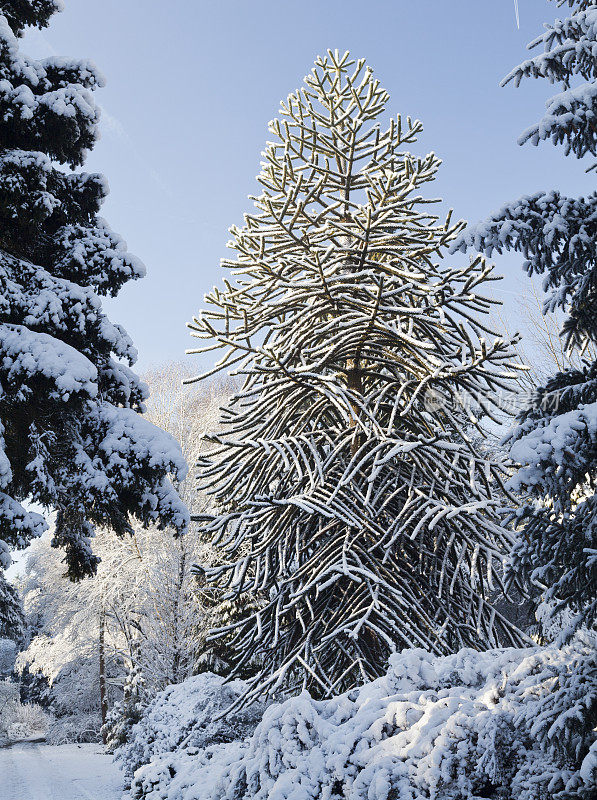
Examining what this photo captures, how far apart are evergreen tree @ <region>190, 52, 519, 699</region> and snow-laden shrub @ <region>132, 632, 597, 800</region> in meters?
0.96

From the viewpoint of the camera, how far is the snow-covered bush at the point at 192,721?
543 centimetres

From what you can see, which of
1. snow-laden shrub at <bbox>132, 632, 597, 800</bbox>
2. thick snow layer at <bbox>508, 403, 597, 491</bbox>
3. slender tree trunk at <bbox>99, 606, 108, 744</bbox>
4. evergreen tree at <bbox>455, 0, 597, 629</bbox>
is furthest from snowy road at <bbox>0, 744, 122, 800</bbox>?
thick snow layer at <bbox>508, 403, 597, 491</bbox>

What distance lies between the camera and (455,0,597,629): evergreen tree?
2564mm

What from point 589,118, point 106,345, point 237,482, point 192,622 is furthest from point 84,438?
point 192,622

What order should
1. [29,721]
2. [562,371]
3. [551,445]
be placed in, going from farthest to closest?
[29,721]
[562,371]
[551,445]

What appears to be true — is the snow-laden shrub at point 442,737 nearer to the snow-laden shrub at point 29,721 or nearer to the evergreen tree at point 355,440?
the evergreen tree at point 355,440

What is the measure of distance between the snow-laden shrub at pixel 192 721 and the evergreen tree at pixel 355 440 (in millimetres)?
629

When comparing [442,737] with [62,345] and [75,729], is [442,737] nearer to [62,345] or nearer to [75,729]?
[62,345]

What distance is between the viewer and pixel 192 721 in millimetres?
5852

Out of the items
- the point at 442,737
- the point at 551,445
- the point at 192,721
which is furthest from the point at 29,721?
the point at 551,445

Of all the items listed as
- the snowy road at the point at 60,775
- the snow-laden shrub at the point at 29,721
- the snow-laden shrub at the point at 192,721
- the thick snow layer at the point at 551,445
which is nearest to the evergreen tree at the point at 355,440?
the snow-laden shrub at the point at 192,721

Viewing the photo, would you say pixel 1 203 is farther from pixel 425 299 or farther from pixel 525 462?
pixel 525 462

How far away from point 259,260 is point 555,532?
3894 millimetres

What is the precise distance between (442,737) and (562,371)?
2094mm
